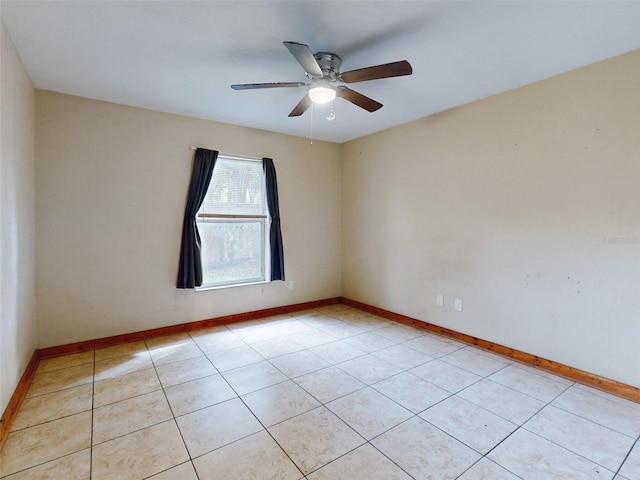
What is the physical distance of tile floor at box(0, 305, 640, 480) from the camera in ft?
5.57

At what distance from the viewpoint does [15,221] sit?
7.66ft

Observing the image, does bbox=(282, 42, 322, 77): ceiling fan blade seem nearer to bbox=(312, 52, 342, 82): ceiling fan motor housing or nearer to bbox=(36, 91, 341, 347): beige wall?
bbox=(312, 52, 342, 82): ceiling fan motor housing

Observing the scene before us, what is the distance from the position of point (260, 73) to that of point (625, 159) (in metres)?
2.88

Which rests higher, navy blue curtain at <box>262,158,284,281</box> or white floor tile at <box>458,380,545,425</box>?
navy blue curtain at <box>262,158,284,281</box>

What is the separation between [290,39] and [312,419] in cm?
255

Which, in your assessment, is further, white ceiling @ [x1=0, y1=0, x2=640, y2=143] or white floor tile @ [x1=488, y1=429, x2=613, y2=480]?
white ceiling @ [x1=0, y1=0, x2=640, y2=143]

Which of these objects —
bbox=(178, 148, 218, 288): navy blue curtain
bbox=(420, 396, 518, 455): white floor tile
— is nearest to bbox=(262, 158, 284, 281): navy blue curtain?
bbox=(178, 148, 218, 288): navy blue curtain

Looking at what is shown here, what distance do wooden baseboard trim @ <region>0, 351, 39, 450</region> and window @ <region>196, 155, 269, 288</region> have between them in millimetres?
1672

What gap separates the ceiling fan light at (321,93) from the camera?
234 centimetres

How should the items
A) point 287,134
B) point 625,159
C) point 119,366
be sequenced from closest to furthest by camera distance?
point 625,159, point 119,366, point 287,134

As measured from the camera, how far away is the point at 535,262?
287cm

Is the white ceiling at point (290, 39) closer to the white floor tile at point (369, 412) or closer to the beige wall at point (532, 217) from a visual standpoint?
the beige wall at point (532, 217)

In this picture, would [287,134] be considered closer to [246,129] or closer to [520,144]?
[246,129]

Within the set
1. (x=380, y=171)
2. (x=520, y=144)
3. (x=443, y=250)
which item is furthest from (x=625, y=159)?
(x=380, y=171)
